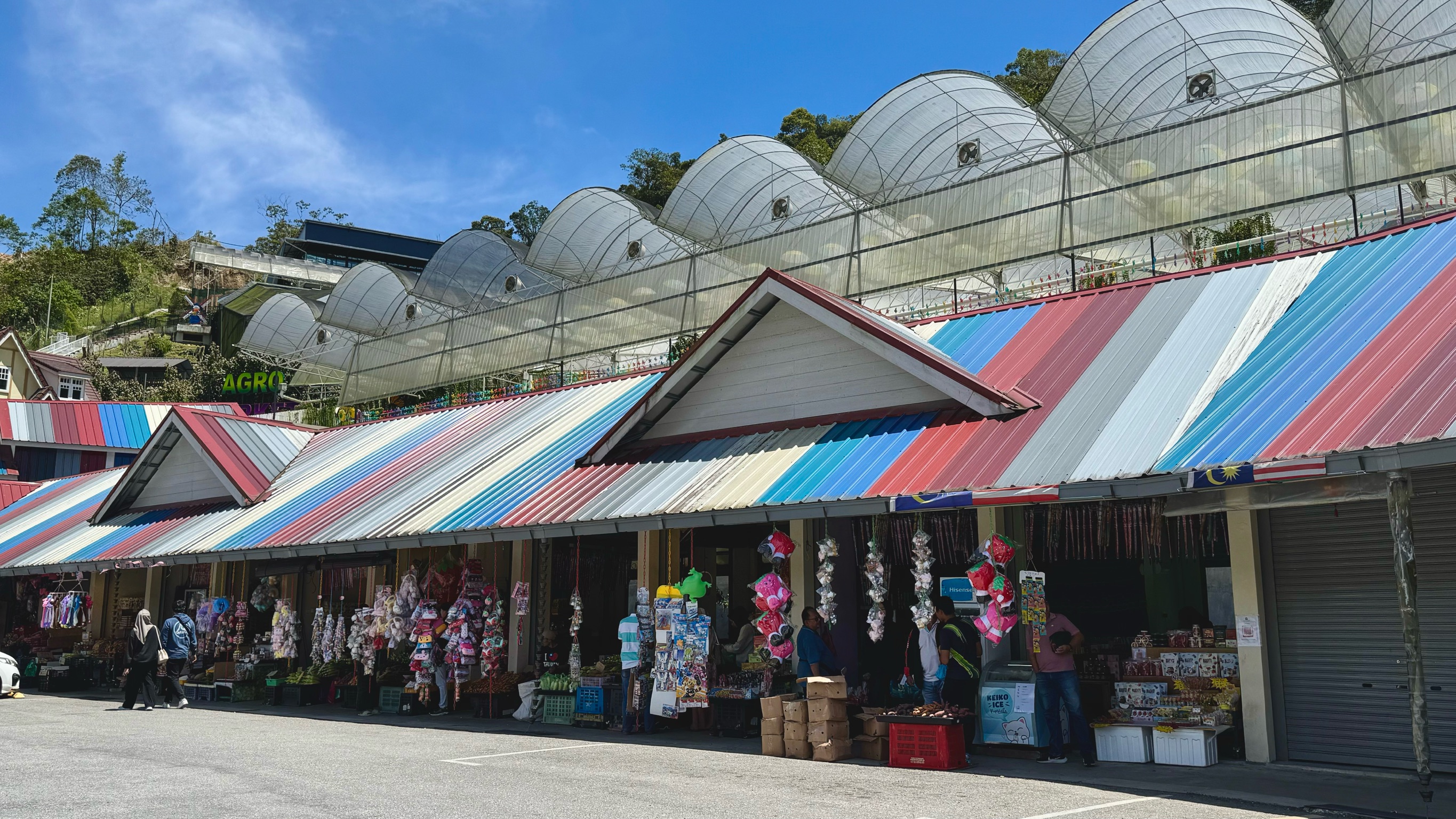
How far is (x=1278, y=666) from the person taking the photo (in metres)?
11.0

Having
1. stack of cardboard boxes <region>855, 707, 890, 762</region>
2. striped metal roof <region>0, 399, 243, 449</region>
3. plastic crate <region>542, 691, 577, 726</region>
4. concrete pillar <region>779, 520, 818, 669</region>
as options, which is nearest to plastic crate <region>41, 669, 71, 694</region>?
striped metal roof <region>0, 399, 243, 449</region>

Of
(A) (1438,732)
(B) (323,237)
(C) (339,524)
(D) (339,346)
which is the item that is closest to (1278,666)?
(A) (1438,732)

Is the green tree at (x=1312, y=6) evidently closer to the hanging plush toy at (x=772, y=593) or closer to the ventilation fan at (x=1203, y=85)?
the ventilation fan at (x=1203, y=85)

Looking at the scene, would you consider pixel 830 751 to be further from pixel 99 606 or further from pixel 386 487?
pixel 99 606

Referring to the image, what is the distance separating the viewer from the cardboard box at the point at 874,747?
11.7m

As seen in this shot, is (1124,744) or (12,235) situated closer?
(1124,744)

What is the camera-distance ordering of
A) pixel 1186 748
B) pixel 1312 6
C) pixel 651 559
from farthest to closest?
pixel 1312 6
pixel 651 559
pixel 1186 748

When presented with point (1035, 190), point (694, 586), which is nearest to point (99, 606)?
point (694, 586)

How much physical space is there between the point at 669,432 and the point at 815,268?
9.71 metres

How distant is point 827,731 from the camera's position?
11688 mm

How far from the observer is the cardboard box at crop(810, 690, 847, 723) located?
461 inches

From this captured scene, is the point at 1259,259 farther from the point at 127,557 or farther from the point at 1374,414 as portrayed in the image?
the point at 127,557

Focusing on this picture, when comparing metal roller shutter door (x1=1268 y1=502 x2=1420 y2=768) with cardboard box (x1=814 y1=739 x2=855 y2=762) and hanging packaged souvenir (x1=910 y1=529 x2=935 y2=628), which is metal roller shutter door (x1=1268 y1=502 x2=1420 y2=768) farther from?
cardboard box (x1=814 y1=739 x2=855 y2=762)

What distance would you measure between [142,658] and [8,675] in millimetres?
5433
